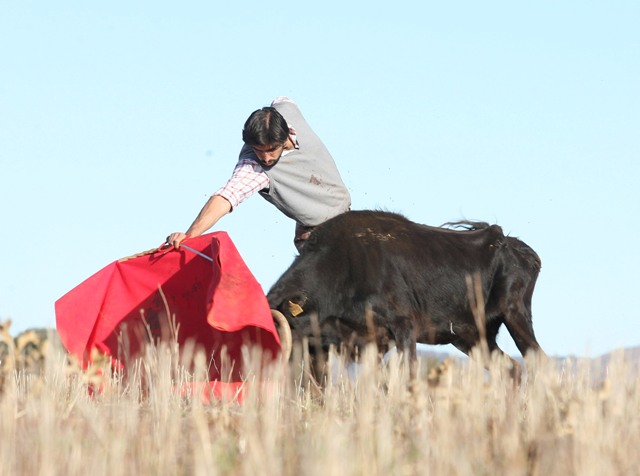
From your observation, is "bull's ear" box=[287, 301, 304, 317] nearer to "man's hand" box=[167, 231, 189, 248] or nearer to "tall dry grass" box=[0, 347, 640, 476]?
"man's hand" box=[167, 231, 189, 248]

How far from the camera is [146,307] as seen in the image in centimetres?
906

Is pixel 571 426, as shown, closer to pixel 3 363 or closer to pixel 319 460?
pixel 319 460

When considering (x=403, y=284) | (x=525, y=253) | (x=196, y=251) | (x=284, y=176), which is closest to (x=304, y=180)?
(x=284, y=176)

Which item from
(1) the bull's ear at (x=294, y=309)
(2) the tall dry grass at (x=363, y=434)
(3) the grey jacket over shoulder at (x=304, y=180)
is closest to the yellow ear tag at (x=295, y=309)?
(1) the bull's ear at (x=294, y=309)

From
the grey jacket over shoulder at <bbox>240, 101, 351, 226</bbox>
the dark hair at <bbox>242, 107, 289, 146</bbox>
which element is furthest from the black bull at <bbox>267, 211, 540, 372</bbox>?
the dark hair at <bbox>242, 107, 289, 146</bbox>

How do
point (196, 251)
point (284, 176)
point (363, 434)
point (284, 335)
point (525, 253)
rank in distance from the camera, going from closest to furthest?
point (363, 434), point (284, 335), point (196, 251), point (284, 176), point (525, 253)

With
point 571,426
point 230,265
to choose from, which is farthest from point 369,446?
point 230,265

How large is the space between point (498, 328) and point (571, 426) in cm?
563

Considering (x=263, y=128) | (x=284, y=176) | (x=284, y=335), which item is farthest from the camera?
(x=284, y=176)

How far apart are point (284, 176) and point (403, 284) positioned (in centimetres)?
135

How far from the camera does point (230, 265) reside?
8.13 metres

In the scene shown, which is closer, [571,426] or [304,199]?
[571,426]

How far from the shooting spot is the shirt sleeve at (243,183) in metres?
9.30

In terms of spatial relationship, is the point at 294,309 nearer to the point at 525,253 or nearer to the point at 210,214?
the point at 210,214
